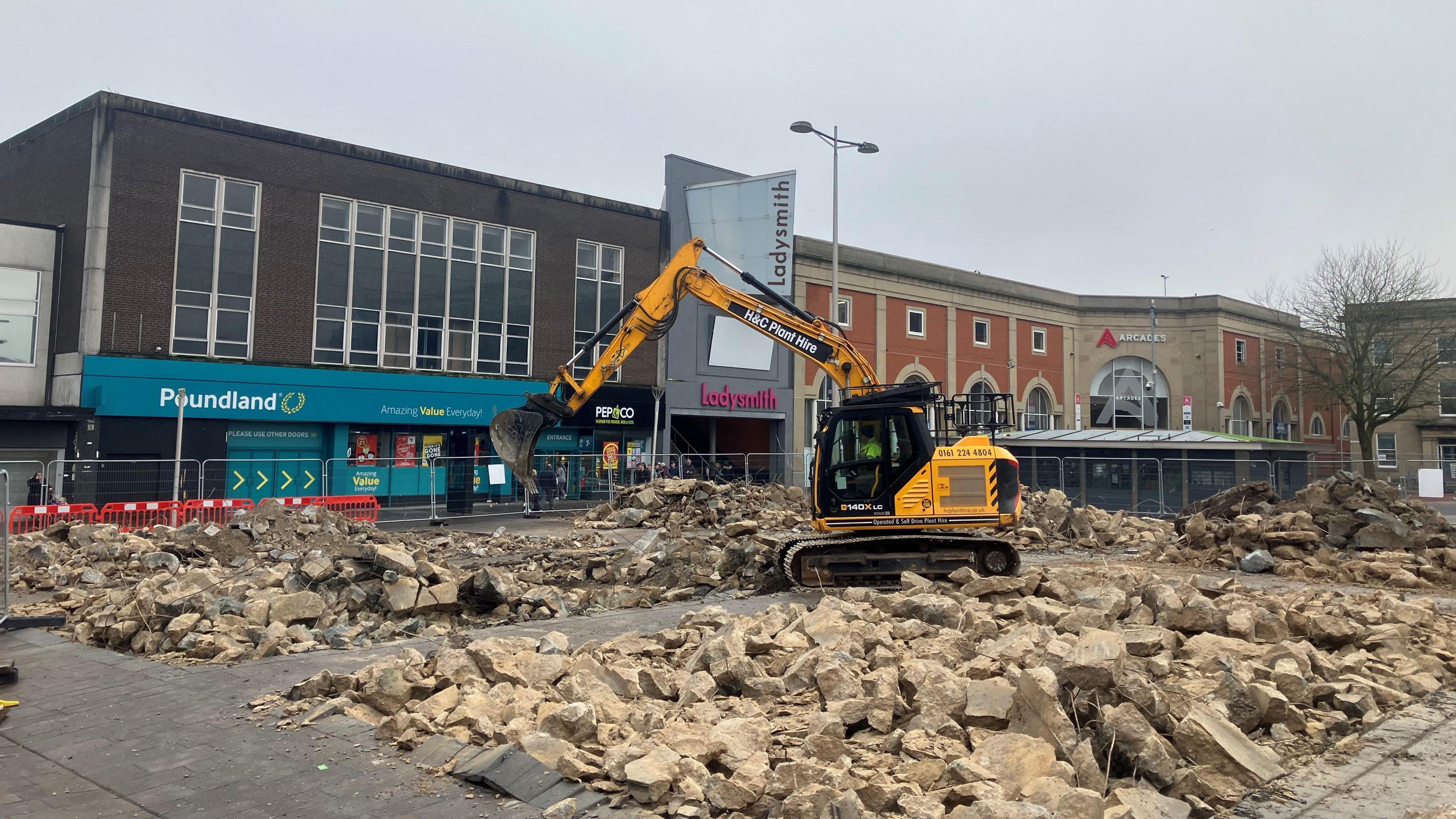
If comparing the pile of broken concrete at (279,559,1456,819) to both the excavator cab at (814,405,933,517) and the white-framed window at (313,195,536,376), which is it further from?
Answer: the white-framed window at (313,195,536,376)

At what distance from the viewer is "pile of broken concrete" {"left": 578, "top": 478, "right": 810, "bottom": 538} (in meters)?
22.8

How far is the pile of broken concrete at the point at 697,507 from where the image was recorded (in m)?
22.8

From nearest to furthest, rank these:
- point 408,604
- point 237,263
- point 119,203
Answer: point 408,604 < point 119,203 < point 237,263

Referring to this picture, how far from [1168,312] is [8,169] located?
5278cm

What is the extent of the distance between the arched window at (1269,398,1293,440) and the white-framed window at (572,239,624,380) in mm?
41265

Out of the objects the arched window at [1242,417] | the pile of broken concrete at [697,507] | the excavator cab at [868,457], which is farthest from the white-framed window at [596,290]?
the arched window at [1242,417]

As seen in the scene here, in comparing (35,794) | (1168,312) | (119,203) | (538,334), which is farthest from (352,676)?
(1168,312)

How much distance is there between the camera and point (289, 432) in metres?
29.0

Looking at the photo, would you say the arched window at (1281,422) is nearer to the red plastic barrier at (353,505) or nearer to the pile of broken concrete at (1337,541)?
the pile of broken concrete at (1337,541)

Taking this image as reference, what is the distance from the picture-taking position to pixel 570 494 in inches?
1085

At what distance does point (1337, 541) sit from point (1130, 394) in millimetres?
38737

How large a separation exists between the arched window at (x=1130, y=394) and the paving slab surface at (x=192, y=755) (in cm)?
5021

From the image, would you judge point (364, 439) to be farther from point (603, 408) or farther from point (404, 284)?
point (603, 408)

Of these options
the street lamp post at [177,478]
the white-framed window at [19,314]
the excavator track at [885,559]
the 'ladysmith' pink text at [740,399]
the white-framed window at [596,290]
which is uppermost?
the white-framed window at [596,290]
